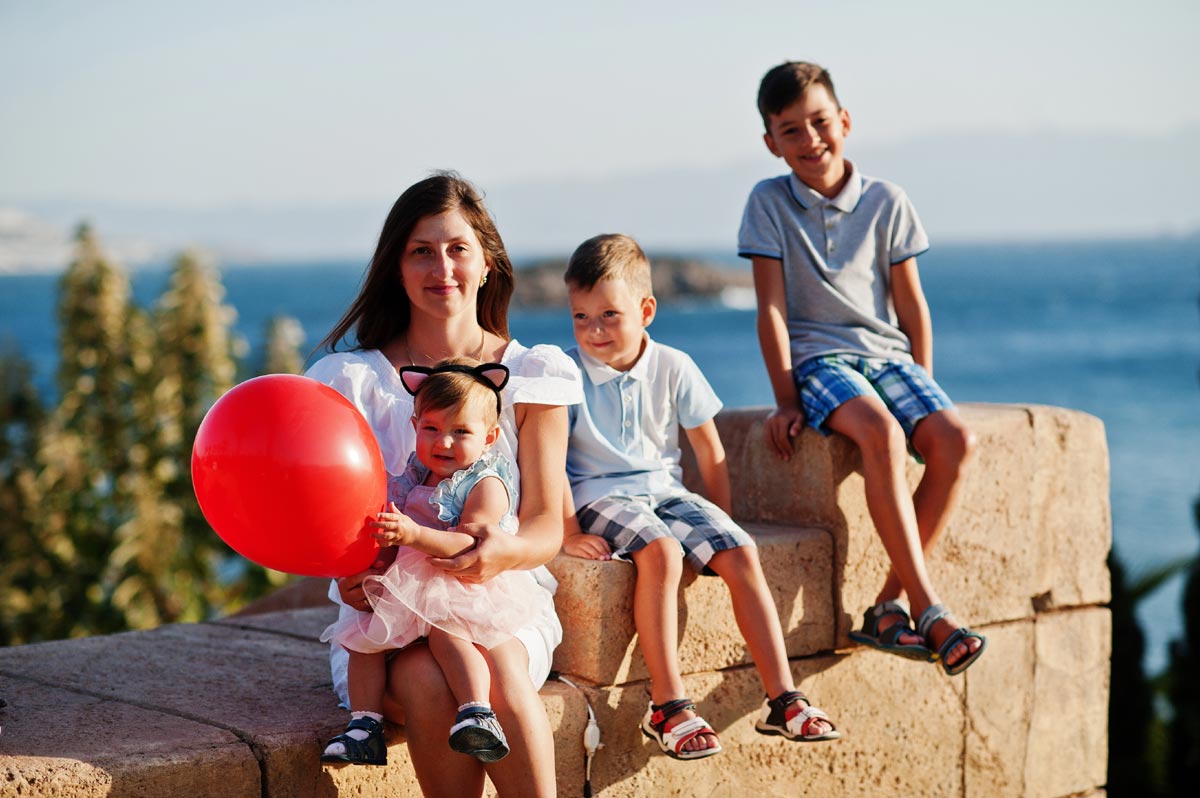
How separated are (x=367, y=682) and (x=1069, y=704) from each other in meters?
2.86

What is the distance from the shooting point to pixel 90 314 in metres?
14.4

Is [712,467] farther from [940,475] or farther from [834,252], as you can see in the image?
[834,252]

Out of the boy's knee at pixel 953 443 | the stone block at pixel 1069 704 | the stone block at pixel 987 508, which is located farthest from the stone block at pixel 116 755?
the stone block at pixel 1069 704

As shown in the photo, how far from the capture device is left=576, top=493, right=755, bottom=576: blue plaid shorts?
392 centimetres

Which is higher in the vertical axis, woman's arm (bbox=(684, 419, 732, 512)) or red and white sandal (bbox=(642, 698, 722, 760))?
woman's arm (bbox=(684, 419, 732, 512))

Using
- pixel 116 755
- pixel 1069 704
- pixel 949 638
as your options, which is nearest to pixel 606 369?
pixel 949 638

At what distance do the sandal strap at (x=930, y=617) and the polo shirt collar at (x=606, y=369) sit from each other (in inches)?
44.2

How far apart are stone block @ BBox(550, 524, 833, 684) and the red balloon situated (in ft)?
3.04

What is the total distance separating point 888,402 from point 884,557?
20.3 inches

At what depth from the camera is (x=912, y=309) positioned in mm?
4824

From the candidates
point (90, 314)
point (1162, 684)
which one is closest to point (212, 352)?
point (90, 314)

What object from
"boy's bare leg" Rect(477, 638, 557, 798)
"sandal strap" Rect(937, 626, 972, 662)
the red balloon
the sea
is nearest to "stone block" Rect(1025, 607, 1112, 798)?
the sea

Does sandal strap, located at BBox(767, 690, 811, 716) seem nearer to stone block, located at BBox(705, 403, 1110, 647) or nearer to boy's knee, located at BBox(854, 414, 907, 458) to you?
stone block, located at BBox(705, 403, 1110, 647)

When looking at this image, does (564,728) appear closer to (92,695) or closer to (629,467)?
(629,467)
